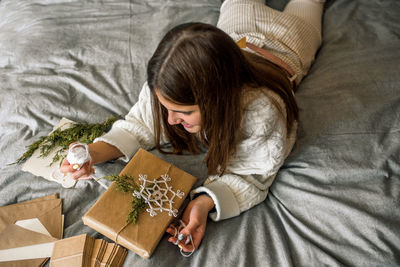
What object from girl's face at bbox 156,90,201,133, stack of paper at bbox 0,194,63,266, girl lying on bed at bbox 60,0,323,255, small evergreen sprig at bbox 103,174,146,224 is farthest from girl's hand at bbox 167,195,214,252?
stack of paper at bbox 0,194,63,266

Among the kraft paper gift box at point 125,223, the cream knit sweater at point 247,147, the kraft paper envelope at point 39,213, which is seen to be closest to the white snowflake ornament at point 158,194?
the kraft paper gift box at point 125,223

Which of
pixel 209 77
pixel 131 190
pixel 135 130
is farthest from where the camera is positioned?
pixel 135 130

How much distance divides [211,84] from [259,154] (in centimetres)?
32

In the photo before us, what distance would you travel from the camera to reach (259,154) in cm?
84

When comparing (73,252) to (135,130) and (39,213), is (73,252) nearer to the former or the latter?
(39,213)

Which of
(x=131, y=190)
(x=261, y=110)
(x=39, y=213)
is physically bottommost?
(x=39, y=213)

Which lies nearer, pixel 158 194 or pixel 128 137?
pixel 158 194

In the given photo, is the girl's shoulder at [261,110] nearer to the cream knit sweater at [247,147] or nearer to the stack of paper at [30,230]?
the cream knit sweater at [247,147]

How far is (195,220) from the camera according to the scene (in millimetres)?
A: 760

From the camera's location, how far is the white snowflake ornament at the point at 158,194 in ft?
2.37

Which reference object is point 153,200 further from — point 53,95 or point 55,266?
point 53,95

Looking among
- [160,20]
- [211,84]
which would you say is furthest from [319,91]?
[160,20]

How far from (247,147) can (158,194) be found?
296 millimetres

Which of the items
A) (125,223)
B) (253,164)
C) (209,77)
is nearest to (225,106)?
(209,77)
